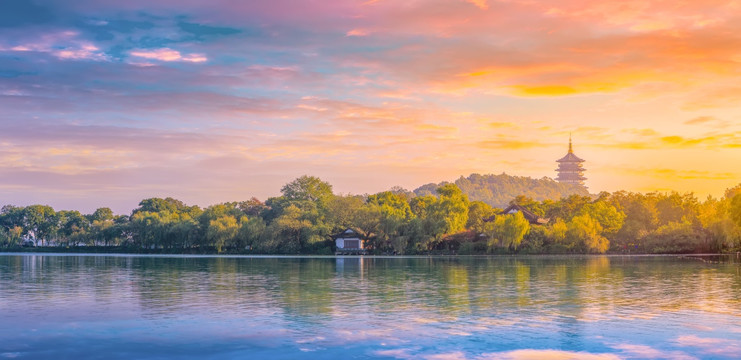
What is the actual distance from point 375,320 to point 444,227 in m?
53.3

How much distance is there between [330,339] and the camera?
15.5 metres

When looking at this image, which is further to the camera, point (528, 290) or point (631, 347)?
point (528, 290)

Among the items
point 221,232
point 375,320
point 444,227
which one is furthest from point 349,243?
point 375,320

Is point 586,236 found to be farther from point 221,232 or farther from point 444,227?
point 221,232

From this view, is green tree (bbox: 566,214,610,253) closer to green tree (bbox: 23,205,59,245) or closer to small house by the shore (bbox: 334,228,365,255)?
small house by the shore (bbox: 334,228,365,255)

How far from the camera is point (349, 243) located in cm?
7850

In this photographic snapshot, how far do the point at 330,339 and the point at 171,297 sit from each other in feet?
37.5

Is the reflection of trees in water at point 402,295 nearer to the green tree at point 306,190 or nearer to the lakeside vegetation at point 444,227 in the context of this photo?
the lakeside vegetation at point 444,227

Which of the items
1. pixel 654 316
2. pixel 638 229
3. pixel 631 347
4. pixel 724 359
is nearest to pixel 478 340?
pixel 631 347

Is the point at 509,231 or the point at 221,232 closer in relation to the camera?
the point at 509,231

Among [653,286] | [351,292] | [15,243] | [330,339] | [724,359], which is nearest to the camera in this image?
[724,359]

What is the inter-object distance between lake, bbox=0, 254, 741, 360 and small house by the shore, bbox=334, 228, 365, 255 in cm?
4570

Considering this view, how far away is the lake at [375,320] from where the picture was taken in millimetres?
14336

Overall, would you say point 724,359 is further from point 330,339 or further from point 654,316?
point 330,339
